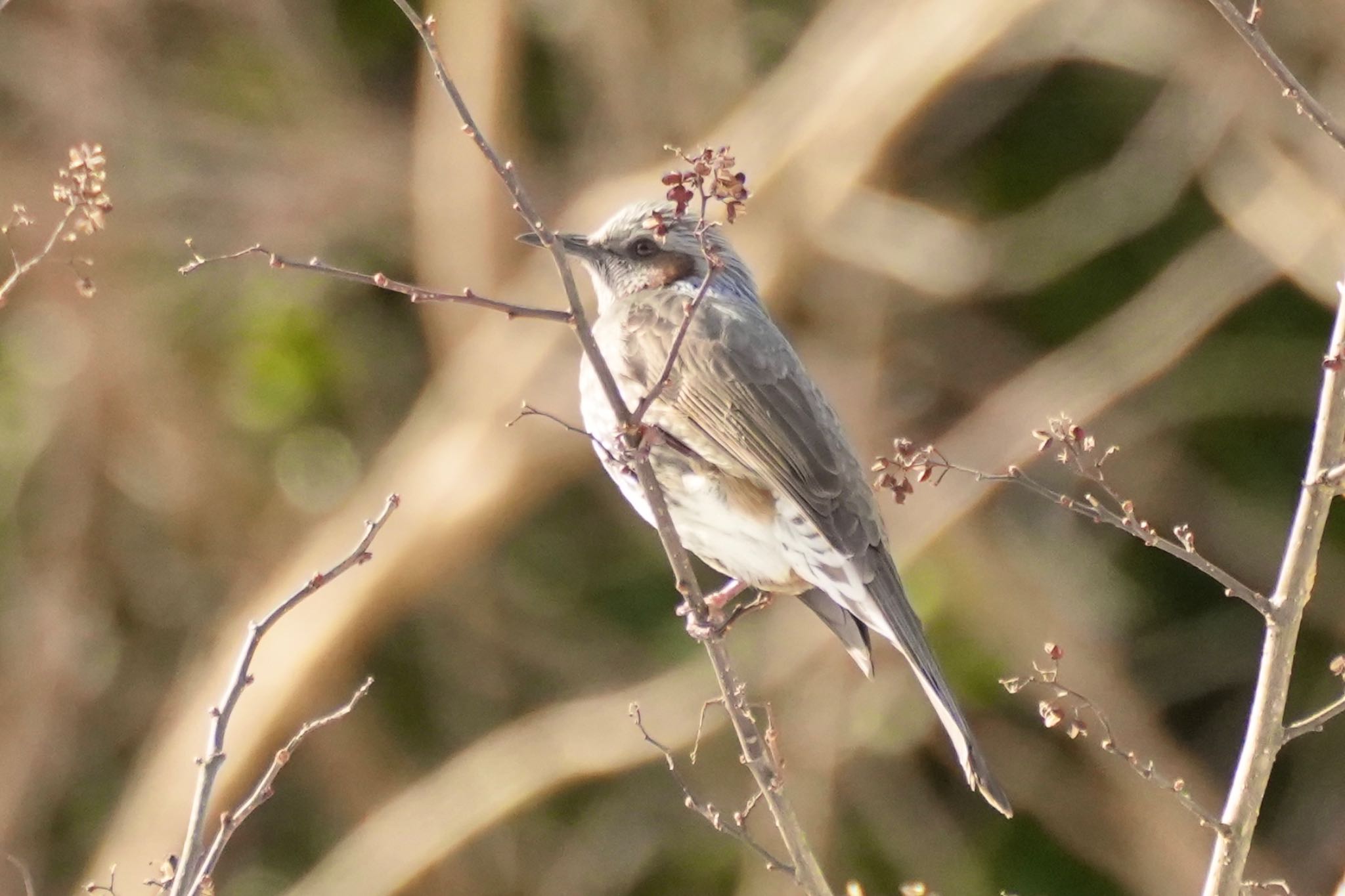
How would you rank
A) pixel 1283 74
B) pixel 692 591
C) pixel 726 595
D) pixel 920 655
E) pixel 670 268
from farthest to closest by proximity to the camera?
pixel 670 268 < pixel 726 595 < pixel 920 655 < pixel 692 591 < pixel 1283 74

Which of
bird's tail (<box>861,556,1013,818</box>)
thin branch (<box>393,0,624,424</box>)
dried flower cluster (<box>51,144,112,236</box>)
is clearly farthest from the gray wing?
dried flower cluster (<box>51,144,112,236</box>)

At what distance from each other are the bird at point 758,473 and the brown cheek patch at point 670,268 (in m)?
0.31

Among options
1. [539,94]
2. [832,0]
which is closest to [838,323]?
[832,0]

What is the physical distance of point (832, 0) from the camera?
9.33m

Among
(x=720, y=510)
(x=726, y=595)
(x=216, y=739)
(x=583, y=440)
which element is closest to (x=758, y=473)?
(x=720, y=510)

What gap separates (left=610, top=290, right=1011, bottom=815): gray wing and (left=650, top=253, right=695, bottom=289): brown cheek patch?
33 cm

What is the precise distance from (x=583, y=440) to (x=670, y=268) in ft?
10.4

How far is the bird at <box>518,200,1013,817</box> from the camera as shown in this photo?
183 inches

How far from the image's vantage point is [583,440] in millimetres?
Result: 8602

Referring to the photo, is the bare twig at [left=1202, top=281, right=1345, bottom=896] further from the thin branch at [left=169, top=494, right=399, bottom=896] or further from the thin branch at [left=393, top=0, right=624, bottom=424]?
the thin branch at [left=169, top=494, right=399, bottom=896]

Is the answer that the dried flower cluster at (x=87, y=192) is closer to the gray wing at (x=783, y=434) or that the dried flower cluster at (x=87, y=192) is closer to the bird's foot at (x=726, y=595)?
the gray wing at (x=783, y=434)

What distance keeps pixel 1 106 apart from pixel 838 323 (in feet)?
15.8

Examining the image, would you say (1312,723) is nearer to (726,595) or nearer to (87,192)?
(726,595)

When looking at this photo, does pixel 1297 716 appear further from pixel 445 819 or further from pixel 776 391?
pixel 776 391
